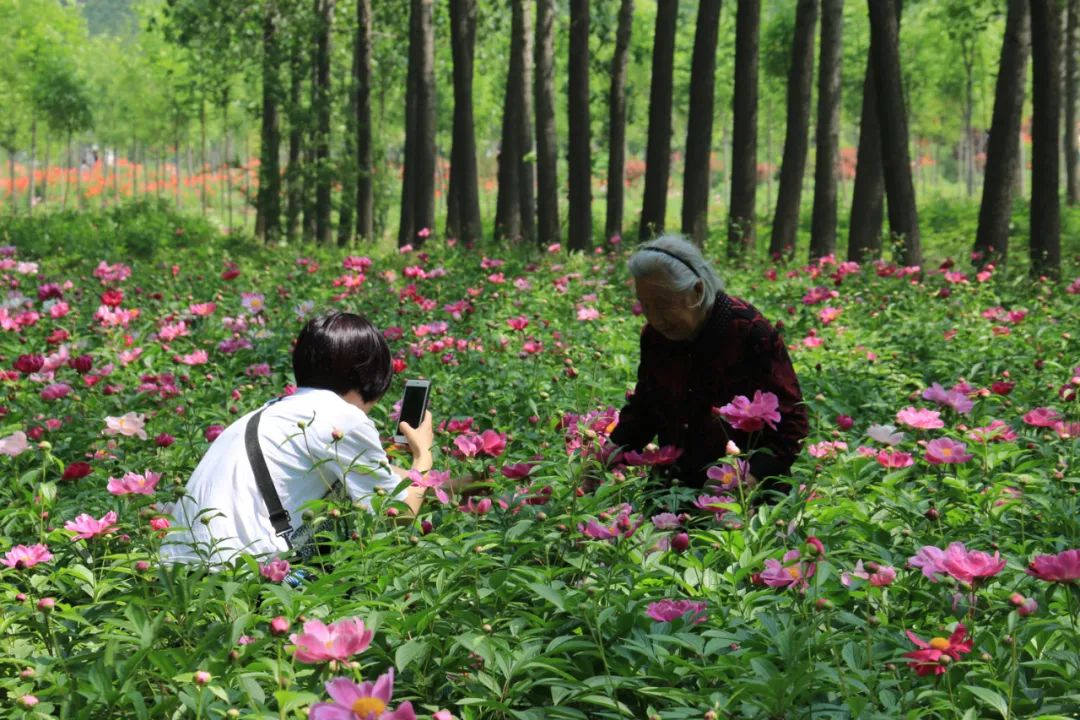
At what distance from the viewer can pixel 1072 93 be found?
2170 cm

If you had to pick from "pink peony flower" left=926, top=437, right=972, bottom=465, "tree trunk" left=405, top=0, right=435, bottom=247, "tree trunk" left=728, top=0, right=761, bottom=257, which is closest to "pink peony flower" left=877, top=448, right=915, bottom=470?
"pink peony flower" left=926, top=437, right=972, bottom=465

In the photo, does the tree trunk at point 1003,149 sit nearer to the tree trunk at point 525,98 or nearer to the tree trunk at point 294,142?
the tree trunk at point 525,98

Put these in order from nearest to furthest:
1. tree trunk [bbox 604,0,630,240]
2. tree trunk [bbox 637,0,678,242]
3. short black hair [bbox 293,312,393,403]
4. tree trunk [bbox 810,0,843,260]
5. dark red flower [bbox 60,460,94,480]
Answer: dark red flower [bbox 60,460,94,480] → short black hair [bbox 293,312,393,403] → tree trunk [bbox 810,0,843,260] → tree trunk [bbox 637,0,678,242] → tree trunk [bbox 604,0,630,240]

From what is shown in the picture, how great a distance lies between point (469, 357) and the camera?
6.32m

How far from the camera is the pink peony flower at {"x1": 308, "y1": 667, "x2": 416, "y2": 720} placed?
1.66 metres

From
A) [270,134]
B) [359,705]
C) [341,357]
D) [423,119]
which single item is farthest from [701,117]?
[359,705]

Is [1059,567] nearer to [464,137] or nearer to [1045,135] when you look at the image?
[1045,135]

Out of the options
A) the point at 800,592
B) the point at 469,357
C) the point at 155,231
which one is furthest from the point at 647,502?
the point at 155,231

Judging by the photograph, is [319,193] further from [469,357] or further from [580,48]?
[469,357]

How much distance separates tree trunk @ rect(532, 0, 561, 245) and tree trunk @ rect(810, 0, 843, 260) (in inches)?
131

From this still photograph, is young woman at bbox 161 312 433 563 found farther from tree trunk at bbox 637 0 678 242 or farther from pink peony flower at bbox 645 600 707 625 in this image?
tree trunk at bbox 637 0 678 242

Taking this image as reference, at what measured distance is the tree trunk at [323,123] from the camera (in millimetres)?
21031

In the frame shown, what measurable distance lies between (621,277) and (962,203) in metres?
20.6

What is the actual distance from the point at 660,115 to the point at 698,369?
11141 millimetres
